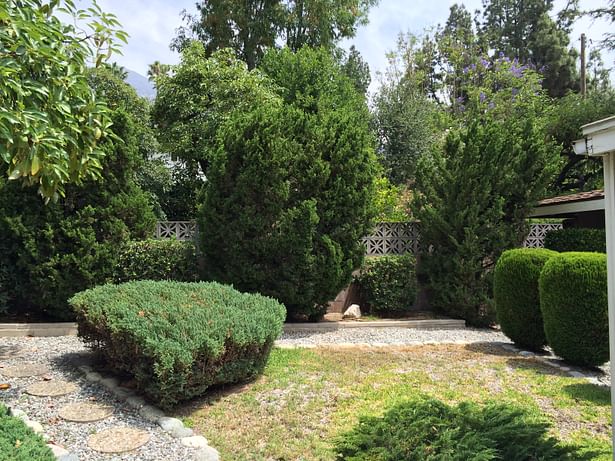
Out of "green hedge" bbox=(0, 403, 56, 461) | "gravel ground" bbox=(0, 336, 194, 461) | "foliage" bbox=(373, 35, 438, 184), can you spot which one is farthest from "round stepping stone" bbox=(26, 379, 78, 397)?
"foliage" bbox=(373, 35, 438, 184)

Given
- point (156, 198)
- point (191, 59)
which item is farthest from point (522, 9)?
point (156, 198)


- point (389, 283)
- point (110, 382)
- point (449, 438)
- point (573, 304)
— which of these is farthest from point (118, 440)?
point (389, 283)

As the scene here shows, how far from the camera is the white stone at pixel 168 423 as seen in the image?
144 inches

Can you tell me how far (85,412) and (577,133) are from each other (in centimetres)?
1458

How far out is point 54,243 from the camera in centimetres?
693

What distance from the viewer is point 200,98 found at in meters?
10.3

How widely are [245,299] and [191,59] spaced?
7211 millimetres

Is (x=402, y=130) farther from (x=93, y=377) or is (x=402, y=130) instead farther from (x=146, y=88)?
(x=93, y=377)

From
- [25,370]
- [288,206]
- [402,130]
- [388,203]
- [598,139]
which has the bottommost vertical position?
[25,370]

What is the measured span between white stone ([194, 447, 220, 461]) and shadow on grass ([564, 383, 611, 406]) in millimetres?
3296

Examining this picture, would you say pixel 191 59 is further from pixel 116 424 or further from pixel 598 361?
pixel 598 361

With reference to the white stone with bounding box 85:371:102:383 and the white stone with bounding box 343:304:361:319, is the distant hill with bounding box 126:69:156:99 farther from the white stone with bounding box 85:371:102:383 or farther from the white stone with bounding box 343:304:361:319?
the white stone with bounding box 85:371:102:383

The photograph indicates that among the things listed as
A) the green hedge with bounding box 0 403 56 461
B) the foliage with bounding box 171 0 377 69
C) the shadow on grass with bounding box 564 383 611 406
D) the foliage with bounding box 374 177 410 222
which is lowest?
the shadow on grass with bounding box 564 383 611 406

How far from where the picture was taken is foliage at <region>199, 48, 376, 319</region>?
722 cm
